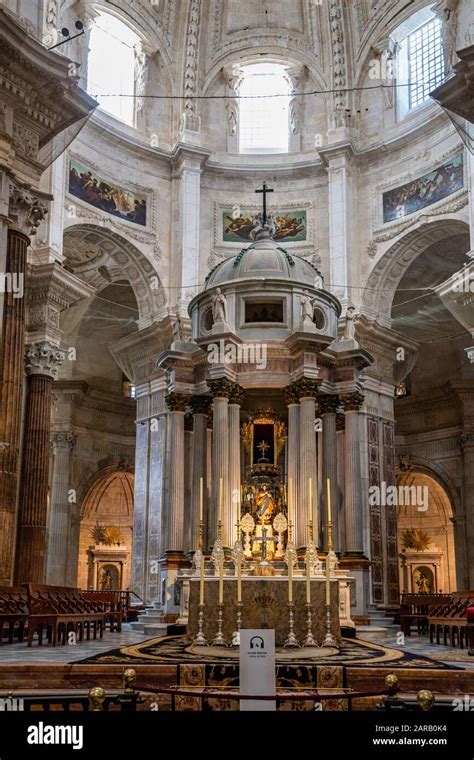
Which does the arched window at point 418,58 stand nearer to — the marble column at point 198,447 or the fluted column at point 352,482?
the fluted column at point 352,482

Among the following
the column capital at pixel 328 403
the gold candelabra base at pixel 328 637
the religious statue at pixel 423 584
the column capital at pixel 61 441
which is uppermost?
the column capital at pixel 61 441

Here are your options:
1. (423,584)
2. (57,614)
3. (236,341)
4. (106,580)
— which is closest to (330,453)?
(236,341)

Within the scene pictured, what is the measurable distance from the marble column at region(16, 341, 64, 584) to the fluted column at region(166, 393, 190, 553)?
9.22ft

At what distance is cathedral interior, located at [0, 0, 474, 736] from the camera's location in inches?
555

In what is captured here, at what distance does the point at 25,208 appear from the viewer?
15438 millimetres

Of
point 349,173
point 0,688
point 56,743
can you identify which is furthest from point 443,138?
point 56,743

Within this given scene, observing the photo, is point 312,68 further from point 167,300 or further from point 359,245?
point 167,300

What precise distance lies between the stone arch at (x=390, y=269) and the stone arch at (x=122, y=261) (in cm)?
623

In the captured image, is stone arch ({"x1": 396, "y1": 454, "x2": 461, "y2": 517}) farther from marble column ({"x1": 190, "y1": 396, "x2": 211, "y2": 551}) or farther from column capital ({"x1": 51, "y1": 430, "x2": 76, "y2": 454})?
marble column ({"x1": 190, "y1": 396, "x2": 211, "y2": 551})

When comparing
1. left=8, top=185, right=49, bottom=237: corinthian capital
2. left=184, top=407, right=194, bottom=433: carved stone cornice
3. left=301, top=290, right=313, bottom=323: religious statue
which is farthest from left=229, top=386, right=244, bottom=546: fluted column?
left=8, top=185, right=49, bottom=237: corinthian capital

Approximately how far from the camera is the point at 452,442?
31.0 meters

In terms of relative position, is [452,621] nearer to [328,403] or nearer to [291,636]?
[291,636]

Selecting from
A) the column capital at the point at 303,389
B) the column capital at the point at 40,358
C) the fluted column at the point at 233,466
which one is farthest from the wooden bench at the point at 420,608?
the column capital at the point at 40,358

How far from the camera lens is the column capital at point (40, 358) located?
66.1 feet
